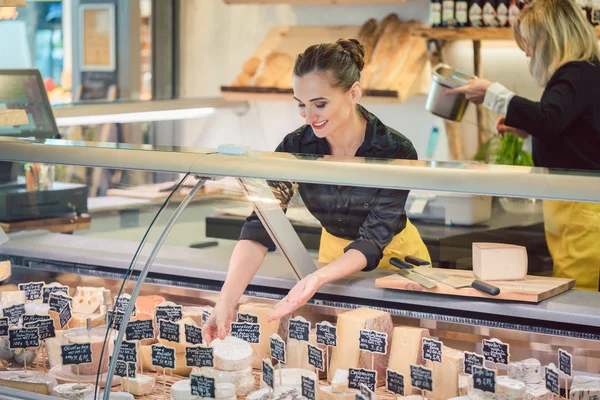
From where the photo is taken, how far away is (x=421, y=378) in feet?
6.30

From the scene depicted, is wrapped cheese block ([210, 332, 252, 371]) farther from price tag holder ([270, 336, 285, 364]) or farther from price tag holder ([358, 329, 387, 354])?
price tag holder ([358, 329, 387, 354])

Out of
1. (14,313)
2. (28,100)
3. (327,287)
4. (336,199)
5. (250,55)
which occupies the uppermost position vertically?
(250,55)

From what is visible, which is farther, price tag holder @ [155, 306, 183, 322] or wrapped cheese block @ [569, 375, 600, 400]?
price tag holder @ [155, 306, 183, 322]

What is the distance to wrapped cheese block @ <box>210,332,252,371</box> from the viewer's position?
82.4 inches

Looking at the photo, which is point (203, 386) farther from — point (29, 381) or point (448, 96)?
point (448, 96)

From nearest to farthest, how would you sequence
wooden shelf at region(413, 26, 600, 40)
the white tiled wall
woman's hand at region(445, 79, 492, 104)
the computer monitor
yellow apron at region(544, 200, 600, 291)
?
yellow apron at region(544, 200, 600, 291) < the computer monitor < woman's hand at region(445, 79, 492, 104) < wooden shelf at region(413, 26, 600, 40) < the white tiled wall

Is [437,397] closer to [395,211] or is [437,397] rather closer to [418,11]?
[395,211]

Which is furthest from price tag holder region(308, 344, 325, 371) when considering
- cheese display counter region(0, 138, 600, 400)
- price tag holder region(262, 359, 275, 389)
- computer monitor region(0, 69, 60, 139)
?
computer monitor region(0, 69, 60, 139)

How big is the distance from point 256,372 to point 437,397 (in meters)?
0.44

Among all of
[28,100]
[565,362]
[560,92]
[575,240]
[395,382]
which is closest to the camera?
[565,362]

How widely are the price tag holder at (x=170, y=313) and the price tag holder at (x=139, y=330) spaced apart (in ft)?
0.17

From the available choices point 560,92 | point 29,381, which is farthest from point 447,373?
point 560,92

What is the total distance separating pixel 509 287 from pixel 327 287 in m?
0.44

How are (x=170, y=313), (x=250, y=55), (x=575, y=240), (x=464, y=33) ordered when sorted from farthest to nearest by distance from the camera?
1. (x=250, y=55)
2. (x=464, y=33)
3. (x=575, y=240)
4. (x=170, y=313)
